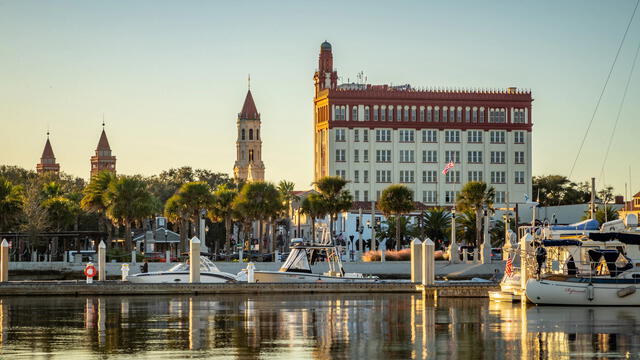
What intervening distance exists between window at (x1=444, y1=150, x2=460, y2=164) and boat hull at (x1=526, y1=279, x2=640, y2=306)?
339 ft

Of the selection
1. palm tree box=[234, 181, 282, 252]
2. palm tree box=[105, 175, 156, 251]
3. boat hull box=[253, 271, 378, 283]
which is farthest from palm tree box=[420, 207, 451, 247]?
boat hull box=[253, 271, 378, 283]

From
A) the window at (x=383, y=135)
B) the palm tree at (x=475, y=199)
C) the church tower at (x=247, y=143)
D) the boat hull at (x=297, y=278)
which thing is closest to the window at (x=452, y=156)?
the window at (x=383, y=135)

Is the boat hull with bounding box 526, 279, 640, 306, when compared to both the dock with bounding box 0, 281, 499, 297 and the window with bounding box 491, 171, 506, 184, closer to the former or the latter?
the dock with bounding box 0, 281, 499, 297

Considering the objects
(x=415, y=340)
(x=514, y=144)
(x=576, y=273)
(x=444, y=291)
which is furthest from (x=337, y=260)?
(x=514, y=144)

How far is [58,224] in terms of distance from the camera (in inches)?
3999

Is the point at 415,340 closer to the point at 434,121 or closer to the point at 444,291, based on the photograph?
the point at 444,291

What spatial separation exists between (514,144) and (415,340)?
120 m

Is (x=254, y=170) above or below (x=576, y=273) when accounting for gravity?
above

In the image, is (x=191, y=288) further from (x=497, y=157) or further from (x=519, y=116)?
(x=519, y=116)

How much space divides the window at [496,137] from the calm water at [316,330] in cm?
10033

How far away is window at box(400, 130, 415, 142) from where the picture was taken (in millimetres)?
145125

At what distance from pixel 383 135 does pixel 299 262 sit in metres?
85.5

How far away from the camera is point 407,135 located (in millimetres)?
145250

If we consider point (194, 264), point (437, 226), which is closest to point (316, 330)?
point (194, 264)
